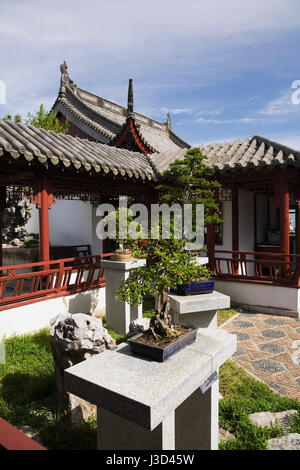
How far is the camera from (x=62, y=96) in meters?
15.1

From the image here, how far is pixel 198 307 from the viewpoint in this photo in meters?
3.73

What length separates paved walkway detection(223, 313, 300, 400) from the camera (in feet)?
13.4

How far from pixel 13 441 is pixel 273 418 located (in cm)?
295

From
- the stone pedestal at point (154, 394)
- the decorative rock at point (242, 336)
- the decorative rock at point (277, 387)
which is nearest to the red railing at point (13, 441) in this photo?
the stone pedestal at point (154, 394)

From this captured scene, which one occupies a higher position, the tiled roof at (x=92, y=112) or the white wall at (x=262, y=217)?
the tiled roof at (x=92, y=112)

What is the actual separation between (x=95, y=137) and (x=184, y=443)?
13.6 m

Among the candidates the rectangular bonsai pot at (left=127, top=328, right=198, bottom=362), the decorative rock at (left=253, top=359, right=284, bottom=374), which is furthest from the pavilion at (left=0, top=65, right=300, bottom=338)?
the rectangular bonsai pot at (left=127, top=328, right=198, bottom=362)

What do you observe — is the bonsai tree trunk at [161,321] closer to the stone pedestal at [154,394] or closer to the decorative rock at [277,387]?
the stone pedestal at [154,394]

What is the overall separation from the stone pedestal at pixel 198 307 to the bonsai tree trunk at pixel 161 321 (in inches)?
49.4

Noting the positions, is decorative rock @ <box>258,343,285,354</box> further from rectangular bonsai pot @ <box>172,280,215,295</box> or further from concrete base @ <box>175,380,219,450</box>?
concrete base @ <box>175,380,219,450</box>

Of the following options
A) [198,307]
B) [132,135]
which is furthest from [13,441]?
[132,135]

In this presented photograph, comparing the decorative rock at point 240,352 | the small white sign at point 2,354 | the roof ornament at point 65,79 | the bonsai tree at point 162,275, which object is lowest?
the decorative rock at point 240,352

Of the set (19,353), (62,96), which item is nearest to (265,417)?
(19,353)

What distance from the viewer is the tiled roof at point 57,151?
5211mm
